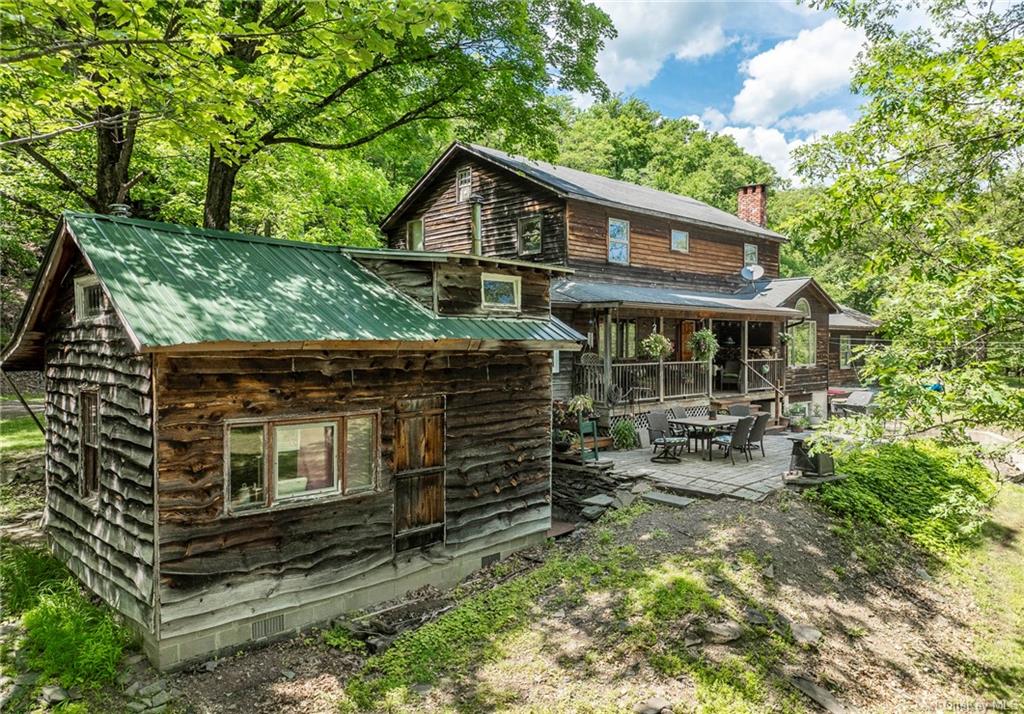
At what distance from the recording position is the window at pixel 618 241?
18.4 metres

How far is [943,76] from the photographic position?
19.2ft

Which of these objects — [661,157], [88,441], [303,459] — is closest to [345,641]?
[303,459]

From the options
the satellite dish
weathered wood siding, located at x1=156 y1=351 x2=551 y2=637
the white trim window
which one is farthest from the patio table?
the satellite dish

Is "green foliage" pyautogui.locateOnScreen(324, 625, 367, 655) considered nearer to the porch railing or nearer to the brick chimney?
the porch railing

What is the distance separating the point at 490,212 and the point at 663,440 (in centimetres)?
1021

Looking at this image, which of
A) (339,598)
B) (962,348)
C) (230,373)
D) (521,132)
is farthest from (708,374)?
(230,373)

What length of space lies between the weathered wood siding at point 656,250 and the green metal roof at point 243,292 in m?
9.47

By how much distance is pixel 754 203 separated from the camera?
25.3 meters

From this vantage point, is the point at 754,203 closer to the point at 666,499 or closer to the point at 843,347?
the point at 843,347

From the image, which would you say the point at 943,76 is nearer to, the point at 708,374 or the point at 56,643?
the point at 56,643

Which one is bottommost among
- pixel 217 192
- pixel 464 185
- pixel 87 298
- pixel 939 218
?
pixel 87 298

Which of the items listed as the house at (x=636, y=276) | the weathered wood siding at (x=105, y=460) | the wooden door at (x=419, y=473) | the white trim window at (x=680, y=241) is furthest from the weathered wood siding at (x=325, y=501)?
the white trim window at (x=680, y=241)

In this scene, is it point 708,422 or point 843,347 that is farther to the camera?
point 843,347

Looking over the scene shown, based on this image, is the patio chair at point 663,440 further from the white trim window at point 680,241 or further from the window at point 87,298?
the window at point 87,298
